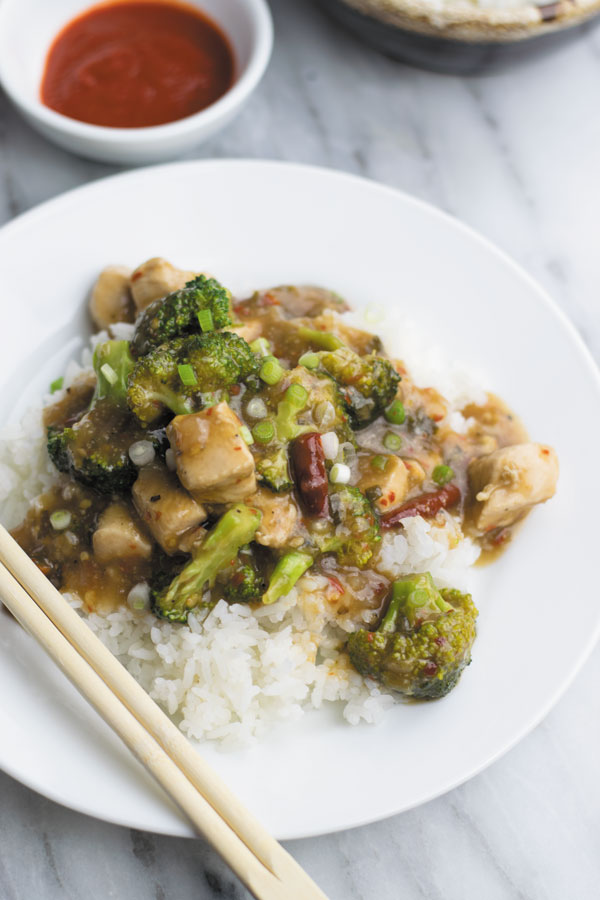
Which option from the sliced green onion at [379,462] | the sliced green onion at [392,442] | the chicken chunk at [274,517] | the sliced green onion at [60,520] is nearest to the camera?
the chicken chunk at [274,517]

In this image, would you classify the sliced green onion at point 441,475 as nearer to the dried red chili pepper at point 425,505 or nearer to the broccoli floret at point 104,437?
the dried red chili pepper at point 425,505

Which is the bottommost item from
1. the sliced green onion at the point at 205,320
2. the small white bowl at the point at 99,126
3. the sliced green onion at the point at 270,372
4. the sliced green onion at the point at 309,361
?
the sliced green onion at the point at 309,361

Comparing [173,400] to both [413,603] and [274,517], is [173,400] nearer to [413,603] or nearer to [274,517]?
[274,517]

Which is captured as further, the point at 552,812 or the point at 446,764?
the point at 552,812

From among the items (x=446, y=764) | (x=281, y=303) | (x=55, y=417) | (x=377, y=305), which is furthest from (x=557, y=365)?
(x=55, y=417)

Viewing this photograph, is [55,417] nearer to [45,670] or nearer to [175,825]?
[45,670]

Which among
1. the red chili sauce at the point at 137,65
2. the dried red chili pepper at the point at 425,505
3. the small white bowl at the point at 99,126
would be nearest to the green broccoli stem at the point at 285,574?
the dried red chili pepper at the point at 425,505
